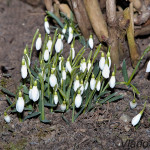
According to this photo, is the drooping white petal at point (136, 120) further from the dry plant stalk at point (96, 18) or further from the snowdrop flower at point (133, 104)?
the dry plant stalk at point (96, 18)

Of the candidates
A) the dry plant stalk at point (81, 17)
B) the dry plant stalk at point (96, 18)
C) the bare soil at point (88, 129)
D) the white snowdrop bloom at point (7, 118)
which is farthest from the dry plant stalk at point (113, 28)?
the white snowdrop bloom at point (7, 118)

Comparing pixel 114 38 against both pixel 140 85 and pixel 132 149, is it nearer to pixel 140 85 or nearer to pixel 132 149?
pixel 140 85

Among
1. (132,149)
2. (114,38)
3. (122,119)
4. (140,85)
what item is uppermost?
(114,38)

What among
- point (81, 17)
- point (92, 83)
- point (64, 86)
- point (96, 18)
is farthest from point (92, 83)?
point (81, 17)

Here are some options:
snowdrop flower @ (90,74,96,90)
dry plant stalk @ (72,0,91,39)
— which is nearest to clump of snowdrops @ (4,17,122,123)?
snowdrop flower @ (90,74,96,90)

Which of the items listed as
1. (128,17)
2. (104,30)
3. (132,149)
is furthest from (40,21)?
(132,149)

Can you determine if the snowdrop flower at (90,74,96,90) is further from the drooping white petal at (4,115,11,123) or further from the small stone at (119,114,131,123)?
the drooping white petal at (4,115,11,123)

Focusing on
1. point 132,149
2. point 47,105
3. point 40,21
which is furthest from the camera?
point 40,21
